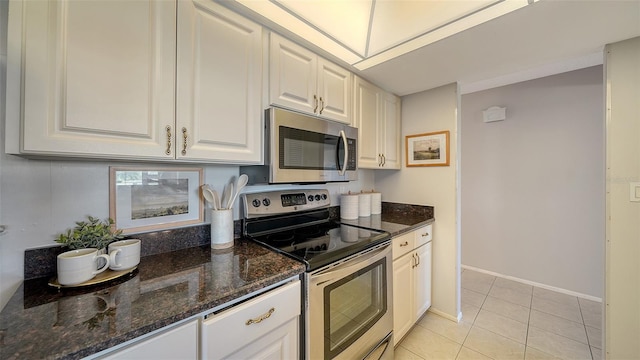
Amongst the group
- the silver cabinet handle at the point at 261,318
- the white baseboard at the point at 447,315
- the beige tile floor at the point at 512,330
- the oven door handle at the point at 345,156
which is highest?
the oven door handle at the point at 345,156

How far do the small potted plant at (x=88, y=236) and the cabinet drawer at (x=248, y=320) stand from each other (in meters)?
0.61

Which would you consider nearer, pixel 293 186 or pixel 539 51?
pixel 539 51

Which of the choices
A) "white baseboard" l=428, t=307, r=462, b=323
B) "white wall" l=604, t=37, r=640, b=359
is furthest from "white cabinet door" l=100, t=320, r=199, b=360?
"white wall" l=604, t=37, r=640, b=359

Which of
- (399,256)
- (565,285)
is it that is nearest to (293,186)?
(399,256)

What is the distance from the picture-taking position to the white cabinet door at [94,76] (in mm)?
721

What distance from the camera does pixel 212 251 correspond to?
1225mm

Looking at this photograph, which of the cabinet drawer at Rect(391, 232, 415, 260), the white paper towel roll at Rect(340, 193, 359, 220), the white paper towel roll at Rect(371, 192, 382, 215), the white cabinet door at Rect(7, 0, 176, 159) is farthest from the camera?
the white paper towel roll at Rect(371, 192, 382, 215)

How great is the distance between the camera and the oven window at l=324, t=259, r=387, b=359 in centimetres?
116

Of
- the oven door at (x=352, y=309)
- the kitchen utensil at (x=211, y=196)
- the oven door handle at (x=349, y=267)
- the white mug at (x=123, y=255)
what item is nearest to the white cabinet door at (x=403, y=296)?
the oven door at (x=352, y=309)

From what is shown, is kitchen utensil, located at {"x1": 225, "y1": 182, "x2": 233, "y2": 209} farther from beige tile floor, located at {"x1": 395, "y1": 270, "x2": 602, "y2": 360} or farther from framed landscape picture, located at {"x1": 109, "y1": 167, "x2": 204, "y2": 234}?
beige tile floor, located at {"x1": 395, "y1": 270, "x2": 602, "y2": 360}

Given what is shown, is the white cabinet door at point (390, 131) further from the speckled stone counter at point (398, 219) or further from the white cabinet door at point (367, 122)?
the speckled stone counter at point (398, 219)

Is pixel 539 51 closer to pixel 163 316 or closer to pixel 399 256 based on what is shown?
pixel 399 256

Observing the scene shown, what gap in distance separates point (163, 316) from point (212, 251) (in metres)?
0.56

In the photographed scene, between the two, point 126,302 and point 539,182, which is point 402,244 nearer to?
point 126,302
